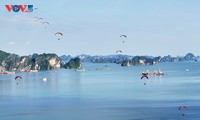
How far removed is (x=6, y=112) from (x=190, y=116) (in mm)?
49658

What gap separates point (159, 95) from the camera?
16562 centimetres

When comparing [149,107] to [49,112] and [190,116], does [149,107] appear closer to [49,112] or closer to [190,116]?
[190,116]

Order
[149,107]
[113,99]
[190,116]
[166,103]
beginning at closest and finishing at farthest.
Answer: [190,116] → [149,107] → [166,103] → [113,99]

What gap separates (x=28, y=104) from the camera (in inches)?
5640

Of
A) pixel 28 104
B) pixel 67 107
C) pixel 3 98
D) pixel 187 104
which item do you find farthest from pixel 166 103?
pixel 3 98

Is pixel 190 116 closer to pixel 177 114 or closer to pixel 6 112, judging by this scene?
pixel 177 114

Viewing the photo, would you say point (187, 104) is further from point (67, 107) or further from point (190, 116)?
point (67, 107)

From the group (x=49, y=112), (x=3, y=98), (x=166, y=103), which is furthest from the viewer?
(x=3, y=98)

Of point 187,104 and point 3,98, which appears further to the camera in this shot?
point 3,98

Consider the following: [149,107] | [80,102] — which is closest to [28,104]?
[80,102]

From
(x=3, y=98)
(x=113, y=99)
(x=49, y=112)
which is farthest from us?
(x=3, y=98)

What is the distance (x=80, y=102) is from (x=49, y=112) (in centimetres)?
2650

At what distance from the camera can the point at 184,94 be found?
166625 mm

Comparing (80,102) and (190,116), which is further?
(80,102)
